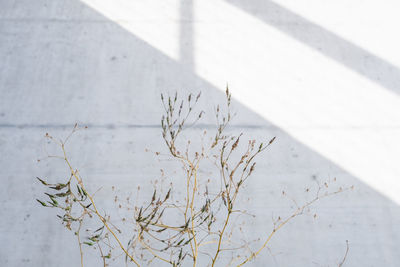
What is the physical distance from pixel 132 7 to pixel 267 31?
92 cm

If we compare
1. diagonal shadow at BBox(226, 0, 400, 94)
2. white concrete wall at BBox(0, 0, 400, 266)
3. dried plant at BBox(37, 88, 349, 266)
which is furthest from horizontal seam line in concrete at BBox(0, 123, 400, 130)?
diagonal shadow at BBox(226, 0, 400, 94)

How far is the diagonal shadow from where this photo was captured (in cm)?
262

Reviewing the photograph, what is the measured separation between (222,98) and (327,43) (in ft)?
2.74

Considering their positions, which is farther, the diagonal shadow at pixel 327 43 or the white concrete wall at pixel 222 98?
the diagonal shadow at pixel 327 43

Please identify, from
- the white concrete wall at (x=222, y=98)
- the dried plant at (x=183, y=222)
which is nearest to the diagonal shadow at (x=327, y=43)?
the white concrete wall at (x=222, y=98)

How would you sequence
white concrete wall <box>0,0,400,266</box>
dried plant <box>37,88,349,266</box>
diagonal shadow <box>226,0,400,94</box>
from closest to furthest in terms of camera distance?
dried plant <box>37,88,349,266</box>
white concrete wall <box>0,0,400,266</box>
diagonal shadow <box>226,0,400,94</box>

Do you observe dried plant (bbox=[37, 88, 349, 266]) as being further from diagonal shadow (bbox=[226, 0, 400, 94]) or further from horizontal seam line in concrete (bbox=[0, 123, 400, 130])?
diagonal shadow (bbox=[226, 0, 400, 94])

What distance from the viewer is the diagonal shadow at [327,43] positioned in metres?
2.62

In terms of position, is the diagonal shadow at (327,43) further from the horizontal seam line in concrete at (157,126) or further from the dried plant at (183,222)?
the dried plant at (183,222)

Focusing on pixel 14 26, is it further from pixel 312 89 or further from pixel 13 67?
pixel 312 89

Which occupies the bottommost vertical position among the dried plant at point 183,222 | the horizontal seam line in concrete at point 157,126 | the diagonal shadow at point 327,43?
the dried plant at point 183,222

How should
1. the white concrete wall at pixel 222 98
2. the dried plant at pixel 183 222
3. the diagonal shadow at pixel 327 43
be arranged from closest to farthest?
the dried plant at pixel 183 222 → the white concrete wall at pixel 222 98 → the diagonal shadow at pixel 327 43

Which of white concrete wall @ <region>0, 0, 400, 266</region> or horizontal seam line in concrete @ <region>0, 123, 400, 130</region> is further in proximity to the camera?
horizontal seam line in concrete @ <region>0, 123, 400, 130</region>

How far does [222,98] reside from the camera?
248 centimetres
